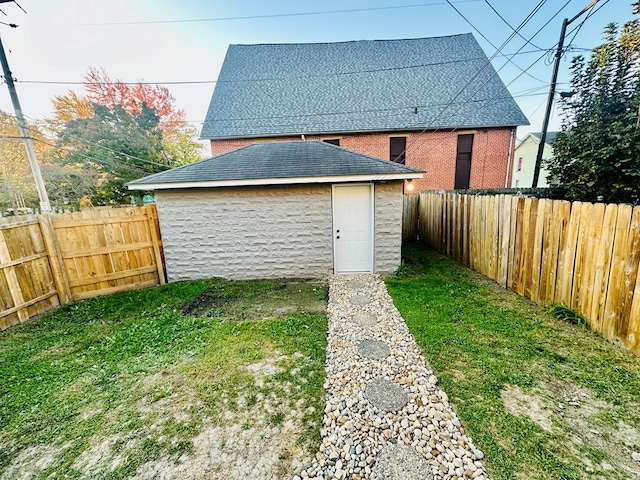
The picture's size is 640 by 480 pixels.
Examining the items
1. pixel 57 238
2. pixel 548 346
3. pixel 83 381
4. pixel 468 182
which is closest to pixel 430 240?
pixel 548 346

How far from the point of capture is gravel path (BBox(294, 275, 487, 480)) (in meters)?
1.94

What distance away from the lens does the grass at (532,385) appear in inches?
77.6

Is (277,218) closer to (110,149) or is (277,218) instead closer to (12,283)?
(12,283)

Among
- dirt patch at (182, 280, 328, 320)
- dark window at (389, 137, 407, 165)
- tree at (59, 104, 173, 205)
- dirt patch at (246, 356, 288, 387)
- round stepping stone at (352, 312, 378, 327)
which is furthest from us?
tree at (59, 104, 173, 205)

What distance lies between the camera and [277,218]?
20.9 feet

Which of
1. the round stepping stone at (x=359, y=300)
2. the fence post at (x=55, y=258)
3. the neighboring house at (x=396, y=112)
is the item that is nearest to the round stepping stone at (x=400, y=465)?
the round stepping stone at (x=359, y=300)

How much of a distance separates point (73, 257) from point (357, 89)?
50.6ft

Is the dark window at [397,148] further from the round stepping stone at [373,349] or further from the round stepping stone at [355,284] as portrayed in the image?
the round stepping stone at [373,349]

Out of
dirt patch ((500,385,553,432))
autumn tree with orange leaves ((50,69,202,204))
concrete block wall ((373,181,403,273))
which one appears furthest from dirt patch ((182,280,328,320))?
autumn tree with orange leaves ((50,69,202,204))

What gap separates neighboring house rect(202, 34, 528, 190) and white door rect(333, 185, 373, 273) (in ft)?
29.7

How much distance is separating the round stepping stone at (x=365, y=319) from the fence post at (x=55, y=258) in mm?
5942

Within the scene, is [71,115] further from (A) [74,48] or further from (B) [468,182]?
(B) [468,182]

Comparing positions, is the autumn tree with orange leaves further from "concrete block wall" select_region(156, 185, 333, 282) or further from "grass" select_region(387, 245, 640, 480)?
"grass" select_region(387, 245, 640, 480)

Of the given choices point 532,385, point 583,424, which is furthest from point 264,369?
point 583,424
